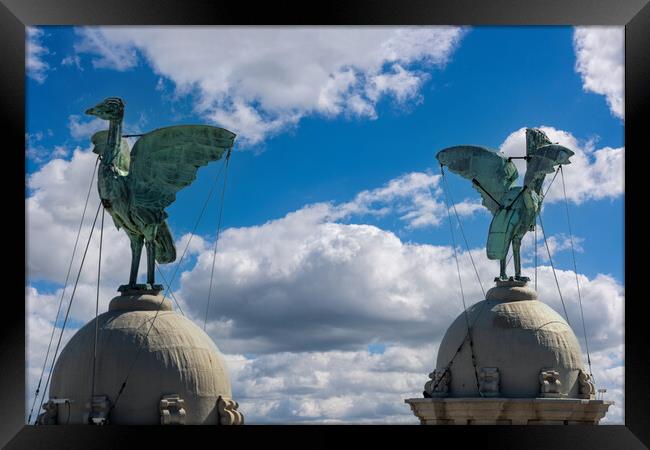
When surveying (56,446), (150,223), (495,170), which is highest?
(495,170)

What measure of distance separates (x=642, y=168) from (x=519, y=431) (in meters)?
5.16

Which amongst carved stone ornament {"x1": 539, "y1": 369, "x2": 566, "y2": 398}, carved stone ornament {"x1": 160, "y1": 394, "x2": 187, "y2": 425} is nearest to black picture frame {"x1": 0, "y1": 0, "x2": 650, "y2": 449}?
carved stone ornament {"x1": 160, "y1": 394, "x2": 187, "y2": 425}

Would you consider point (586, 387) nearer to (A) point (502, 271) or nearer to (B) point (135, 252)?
(A) point (502, 271)

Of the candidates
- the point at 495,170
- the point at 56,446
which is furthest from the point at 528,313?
the point at 56,446

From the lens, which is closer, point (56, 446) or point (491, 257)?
point (56, 446)

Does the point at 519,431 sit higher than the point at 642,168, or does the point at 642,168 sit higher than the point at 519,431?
the point at 642,168

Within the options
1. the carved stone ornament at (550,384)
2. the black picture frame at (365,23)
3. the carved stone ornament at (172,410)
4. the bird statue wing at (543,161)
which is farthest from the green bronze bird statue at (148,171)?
the black picture frame at (365,23)

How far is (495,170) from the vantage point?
42094 millimetres

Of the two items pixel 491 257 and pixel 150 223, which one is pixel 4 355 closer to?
pixel 150 223

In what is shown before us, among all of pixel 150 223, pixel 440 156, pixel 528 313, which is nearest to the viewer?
pixel 150 223

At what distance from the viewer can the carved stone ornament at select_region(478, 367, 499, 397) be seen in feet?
126

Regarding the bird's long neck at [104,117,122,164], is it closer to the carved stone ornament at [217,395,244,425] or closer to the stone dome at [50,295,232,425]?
the stone dome at [50,295,232,425]

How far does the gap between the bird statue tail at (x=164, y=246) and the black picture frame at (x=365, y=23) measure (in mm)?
12657

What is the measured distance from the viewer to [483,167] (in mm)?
42250
